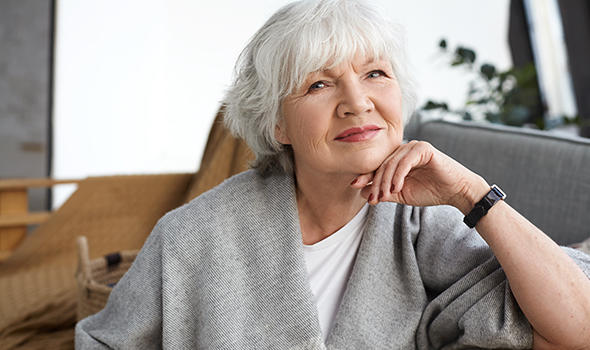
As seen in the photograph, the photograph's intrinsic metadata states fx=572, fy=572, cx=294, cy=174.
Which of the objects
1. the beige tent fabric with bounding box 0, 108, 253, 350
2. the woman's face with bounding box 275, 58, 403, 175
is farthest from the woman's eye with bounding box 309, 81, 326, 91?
the beige tent fabric with bounding box 0, 108, 253, 350

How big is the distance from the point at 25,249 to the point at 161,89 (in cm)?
197

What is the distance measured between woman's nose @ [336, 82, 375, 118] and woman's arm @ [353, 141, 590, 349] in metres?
0.11

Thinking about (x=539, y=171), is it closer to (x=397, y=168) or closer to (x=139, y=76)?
(x=397, y=168)

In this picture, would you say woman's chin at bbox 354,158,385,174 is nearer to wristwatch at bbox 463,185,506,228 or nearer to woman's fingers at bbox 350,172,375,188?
woman's fingers at bbox 350,172,375,188

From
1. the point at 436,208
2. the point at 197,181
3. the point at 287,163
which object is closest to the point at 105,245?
the point at 197,181

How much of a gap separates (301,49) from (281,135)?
238 mm

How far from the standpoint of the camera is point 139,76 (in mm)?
4316

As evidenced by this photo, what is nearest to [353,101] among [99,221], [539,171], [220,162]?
[539,171]

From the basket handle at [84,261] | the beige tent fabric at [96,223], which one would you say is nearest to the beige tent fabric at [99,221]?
the beige tent fabric at [96,223]

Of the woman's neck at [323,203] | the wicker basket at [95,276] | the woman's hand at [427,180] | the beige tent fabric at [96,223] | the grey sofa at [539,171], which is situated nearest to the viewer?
the woman's hand at [427,180]

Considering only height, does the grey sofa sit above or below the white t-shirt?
above

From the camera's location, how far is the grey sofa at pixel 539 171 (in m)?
1.60

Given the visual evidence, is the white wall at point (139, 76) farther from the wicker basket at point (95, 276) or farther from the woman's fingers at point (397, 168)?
the woman's fingers at point (397, 168)

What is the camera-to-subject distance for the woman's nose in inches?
43.9
